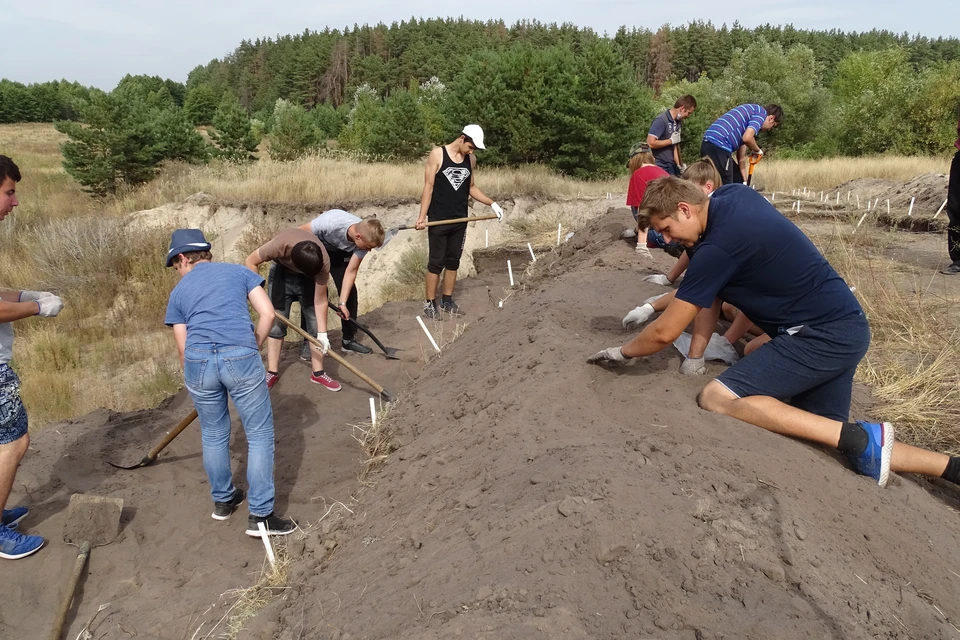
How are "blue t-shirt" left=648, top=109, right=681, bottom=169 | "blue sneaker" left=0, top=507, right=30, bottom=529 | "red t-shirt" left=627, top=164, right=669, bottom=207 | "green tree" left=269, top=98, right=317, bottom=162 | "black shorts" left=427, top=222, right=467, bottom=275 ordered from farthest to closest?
"green tree" left=269, top=98, right=317, bottom=162
"blue t-shirt" left=648, top=109, right=681, bottom=169
"black shorts" left=427, top=222, right=467, bottom=275
"red t-shirt" left=627, top=164, right=669, bottom=207
"blue sneaker" left=0, top=507, right=30, bottom=529

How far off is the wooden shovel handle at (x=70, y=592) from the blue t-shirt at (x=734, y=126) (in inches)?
245

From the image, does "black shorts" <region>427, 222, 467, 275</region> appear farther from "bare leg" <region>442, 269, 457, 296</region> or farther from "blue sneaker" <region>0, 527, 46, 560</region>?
"blue sneaker" <region>0, 527, 46, 560</region>

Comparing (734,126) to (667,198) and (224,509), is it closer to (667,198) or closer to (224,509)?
(667,198)

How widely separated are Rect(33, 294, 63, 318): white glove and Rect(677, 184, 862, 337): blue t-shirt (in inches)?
129

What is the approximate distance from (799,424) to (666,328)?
77 centimetres

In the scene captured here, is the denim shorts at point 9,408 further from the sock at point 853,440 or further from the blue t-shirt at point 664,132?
the blue t-shirt at point 664,132

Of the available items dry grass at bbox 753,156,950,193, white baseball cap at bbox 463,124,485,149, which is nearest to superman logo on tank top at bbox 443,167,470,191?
white baseball cap at bbox 463,124,485,149

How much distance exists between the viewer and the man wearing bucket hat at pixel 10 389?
10.9 feet

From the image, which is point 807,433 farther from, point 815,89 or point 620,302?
point 815,89

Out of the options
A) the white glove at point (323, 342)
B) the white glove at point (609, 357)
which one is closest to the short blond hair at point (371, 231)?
the white glove at point (323, 342)

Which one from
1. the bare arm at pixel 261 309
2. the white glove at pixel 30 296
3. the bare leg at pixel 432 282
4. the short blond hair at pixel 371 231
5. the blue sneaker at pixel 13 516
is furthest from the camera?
the bare leg at pixel 432 282

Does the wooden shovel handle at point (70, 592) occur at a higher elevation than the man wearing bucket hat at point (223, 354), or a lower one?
lower

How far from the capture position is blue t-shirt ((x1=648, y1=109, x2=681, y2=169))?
720 centimetres

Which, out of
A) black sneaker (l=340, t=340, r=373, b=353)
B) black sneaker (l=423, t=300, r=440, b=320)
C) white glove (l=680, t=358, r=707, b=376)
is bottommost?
black sneaker (l=340, t=340, r=373, b=353)
